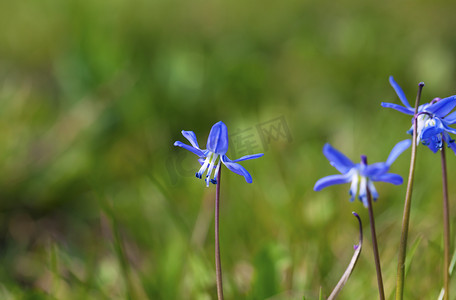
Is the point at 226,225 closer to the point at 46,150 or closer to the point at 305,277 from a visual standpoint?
the point at 305,277

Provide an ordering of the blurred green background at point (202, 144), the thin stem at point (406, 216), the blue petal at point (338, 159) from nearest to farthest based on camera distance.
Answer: the blue petal at point (338, 159)
the thin stem at point (406, 216)
the blurred green background at point (202, 144)

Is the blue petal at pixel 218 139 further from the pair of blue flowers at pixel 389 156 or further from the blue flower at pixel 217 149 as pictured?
the pair of blue flowers at pixel 389 156

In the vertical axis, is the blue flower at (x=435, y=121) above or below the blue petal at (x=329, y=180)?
above

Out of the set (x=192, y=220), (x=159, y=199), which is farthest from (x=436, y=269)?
(x=159, y=199)

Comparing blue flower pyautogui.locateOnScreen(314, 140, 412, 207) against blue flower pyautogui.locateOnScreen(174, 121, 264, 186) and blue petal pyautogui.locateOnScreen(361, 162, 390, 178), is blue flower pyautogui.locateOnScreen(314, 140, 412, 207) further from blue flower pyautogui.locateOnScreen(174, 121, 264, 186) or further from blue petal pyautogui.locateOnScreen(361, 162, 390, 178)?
blue flower pyautogui.locateOnScreen(174, 121, 264, 186)

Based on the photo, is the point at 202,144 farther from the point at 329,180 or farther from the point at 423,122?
the point at 329,180

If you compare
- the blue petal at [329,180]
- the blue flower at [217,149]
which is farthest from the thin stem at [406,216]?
the blue flower at [217,149]

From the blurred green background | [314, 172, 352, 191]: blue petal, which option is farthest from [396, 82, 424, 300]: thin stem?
the blurred green background

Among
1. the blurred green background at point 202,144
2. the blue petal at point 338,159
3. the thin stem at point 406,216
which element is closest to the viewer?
the blue petal at point 338,159

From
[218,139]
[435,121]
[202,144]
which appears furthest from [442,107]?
[202,144]
